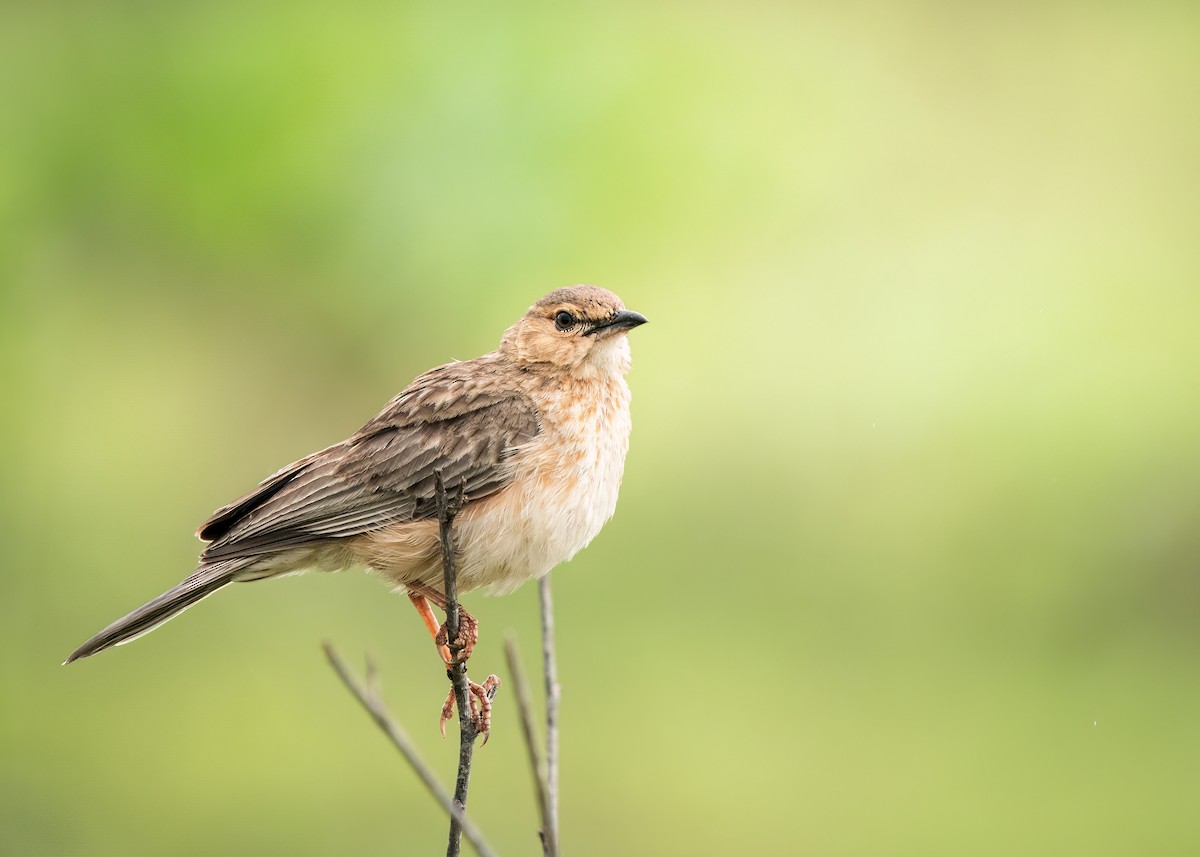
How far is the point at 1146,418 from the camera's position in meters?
9.99

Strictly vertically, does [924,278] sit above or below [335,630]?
above

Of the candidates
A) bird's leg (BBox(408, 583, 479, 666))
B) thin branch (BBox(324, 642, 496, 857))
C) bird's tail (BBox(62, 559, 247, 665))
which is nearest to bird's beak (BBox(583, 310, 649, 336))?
bird's leg (BBox(408, 583, 479, 666))

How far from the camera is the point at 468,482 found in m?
3.98

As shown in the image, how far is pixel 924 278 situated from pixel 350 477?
7.10 meters

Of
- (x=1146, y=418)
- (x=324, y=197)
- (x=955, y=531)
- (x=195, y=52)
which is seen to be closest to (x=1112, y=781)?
(x=955, y=531)

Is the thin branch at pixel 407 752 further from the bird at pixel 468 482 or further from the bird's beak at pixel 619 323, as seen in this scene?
the bird's beak at pixel 619 323

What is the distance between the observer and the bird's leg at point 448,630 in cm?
304

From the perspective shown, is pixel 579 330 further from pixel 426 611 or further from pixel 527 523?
pixel 426 611

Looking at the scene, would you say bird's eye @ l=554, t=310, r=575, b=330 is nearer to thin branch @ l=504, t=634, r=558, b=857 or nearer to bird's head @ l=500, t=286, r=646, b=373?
bird's head @ l=500, t=286, r=646, b=373

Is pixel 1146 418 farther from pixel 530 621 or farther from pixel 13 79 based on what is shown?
pixel 13 79

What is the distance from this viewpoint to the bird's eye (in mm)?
4238

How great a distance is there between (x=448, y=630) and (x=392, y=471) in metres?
1.41

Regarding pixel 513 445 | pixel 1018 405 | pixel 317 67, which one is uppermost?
pixel 317 67

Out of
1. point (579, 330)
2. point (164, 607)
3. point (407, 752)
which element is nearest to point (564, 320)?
point (579, 330)
